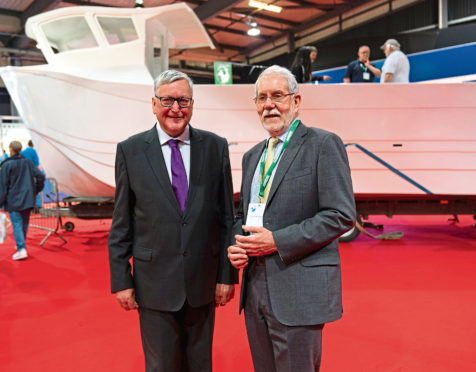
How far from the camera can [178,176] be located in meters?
1.37

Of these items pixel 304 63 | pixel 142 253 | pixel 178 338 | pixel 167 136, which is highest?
pixel 304 63

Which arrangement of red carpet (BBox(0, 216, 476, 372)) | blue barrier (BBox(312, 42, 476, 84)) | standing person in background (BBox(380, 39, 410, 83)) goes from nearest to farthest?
1. red carpet (BBox(0, 216, 476, 372))
2. standing person in background (BBox(380, 39, 410, 83))
3. blue barrier (BBox(312, 42, 476, 84))

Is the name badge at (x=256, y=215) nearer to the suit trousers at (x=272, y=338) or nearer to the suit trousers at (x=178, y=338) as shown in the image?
the suit trousers at (x=272, y=338)

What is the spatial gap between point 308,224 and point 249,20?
39.8ft

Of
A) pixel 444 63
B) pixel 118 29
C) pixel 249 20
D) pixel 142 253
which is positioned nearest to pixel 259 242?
pixel 142 253

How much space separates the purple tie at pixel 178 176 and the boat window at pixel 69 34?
4.14 metres

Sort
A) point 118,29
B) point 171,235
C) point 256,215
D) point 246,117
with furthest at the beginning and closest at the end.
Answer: point 118,29 → point 246,117 → point 171,235 → point 256,215

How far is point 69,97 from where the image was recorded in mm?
4270

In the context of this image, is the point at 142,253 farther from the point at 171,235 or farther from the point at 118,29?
the point at 118,29

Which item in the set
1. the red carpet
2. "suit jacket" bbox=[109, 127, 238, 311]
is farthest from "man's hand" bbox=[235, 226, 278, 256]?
the red carpet

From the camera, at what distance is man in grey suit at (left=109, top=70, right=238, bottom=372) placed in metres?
1.32

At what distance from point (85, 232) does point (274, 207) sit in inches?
230

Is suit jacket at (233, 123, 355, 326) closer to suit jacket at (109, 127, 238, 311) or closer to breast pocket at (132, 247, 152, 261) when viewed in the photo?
suit jacket at (109, 127, 238, 311)

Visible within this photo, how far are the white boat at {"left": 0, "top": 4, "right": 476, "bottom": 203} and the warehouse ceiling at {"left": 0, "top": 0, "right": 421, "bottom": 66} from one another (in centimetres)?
589
